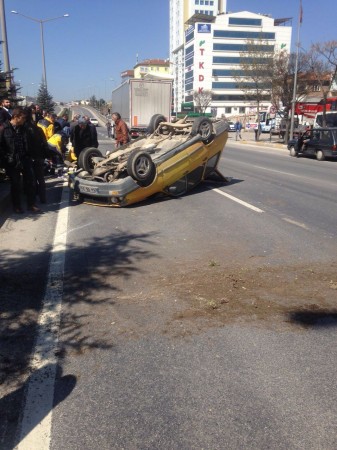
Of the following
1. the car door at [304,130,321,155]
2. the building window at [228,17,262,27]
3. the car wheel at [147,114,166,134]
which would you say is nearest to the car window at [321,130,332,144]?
the car door at [304,130,321,155]

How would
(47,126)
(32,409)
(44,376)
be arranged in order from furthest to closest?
(47,126)
(44,376)
(32,409)

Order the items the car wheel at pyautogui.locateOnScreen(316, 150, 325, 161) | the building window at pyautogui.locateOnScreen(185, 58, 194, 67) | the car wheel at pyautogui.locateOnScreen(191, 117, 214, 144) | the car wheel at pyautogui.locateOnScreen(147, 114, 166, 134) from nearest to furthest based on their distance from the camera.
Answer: the car wheel at pyautogui.locateOnScreen(191, 117, 214, 144) → the car wheel at pyautogui.locateOnScreen(147, 114, 166, 134) → the car wheel at pyautogui.locateOnScreen(316, 150, 325, 161) → the building window at pyautogui.locateOnScreen(185, 58, 194, 67)

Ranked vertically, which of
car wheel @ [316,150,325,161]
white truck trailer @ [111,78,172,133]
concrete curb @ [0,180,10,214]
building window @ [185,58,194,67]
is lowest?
car wheel @ [316,150,325,161]

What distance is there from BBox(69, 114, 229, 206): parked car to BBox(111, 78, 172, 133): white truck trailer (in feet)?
51.8

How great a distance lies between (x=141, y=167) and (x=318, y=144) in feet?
51.1

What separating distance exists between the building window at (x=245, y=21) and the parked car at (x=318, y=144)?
298 feet

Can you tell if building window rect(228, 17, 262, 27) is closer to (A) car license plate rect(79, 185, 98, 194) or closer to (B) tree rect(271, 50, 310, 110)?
(B) tree rect(271, 50, 310, 110)

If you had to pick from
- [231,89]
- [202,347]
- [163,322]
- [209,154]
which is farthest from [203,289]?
[231,89]

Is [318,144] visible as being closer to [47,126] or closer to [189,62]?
[47,126]

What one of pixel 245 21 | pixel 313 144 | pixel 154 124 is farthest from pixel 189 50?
pixel 154 124

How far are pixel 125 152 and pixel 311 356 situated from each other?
24.5 feet

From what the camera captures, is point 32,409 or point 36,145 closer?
point 32,409

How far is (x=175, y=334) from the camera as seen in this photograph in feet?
11.8

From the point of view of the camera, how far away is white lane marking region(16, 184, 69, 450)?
246cm
